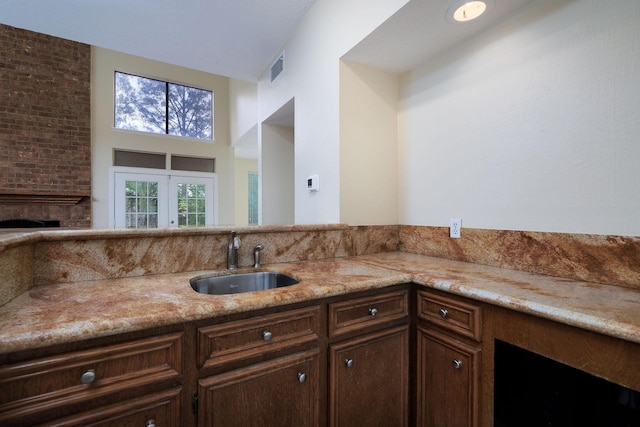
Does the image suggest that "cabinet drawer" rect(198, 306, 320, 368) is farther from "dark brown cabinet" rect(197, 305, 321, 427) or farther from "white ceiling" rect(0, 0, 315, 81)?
"white ceiling" rect(0, 0, 315, 81)

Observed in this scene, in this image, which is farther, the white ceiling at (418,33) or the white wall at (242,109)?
the white wall at (242,109)

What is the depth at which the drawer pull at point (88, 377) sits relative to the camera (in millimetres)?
775

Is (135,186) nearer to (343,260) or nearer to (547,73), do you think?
(343,260)

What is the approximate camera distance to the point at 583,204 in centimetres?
123

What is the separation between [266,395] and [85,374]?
1.83ft

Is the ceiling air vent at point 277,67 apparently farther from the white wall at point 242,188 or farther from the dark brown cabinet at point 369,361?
the white wall at point 242,188

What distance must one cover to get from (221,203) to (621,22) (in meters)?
5.84

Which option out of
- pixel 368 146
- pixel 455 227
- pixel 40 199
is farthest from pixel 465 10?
pixel 40 199

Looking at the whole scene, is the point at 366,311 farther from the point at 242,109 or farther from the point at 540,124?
the point at 242,109

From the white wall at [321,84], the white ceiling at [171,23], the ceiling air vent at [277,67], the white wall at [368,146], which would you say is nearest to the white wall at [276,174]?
the ceiling air vent at [277,67]

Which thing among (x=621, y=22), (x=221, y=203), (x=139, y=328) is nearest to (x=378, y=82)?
(x=621, y=22)

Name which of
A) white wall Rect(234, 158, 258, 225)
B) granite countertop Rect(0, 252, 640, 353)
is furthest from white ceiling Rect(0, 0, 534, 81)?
white wall Rect(234, 158, 258, 225)

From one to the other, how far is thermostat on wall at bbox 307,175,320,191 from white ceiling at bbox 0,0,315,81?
1299mm

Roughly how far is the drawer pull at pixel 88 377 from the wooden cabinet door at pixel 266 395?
11.4 inches
